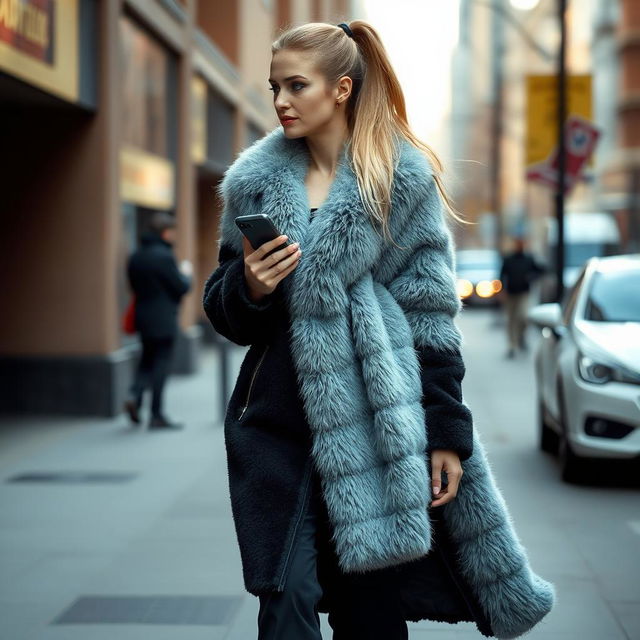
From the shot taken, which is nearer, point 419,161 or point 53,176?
point 419,161

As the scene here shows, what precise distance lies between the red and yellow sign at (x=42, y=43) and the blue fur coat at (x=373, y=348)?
21.9ft

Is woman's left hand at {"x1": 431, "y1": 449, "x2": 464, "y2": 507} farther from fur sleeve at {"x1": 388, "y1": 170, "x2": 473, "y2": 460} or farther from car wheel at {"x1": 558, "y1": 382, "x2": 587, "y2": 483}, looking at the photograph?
car wheel at {"x1": 558, "y1": 382, "x2": 587, "y2": 483}

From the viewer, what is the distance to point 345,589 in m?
2.93

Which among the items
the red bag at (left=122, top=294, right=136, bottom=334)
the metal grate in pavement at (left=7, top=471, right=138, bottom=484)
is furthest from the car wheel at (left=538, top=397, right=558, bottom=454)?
the red bag at (left=122, top=294, right=136, bottom=334)

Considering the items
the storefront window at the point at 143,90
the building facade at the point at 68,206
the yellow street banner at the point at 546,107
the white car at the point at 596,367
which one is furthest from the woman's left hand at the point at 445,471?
the yellow street banner at the point at 546,107

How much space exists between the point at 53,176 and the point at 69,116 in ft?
1.96

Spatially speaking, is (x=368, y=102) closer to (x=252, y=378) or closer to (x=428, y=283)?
(x=428, y=283)

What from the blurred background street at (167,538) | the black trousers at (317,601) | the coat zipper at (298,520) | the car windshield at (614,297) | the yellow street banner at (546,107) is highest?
the yellow street banner at (546,107)

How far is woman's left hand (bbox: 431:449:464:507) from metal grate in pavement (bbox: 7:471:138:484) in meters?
5.55

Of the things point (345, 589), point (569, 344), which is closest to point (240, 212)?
point (345, 589)

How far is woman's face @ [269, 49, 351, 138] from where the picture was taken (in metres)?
2.85

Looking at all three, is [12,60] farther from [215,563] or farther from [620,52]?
[620,52]

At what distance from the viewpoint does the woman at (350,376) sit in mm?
2773

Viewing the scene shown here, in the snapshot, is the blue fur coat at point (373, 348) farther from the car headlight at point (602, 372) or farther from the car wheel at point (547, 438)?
the car wheel at point (547, 438)
